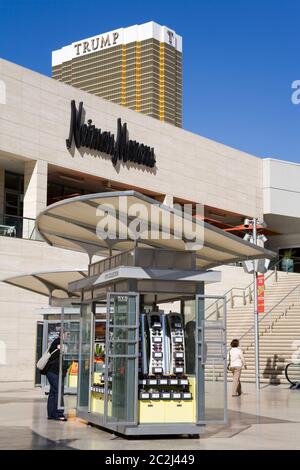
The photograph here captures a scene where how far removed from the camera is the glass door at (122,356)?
34.1 feet

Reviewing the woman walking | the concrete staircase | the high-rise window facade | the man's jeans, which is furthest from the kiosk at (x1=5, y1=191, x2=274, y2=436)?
the high-rise window facade

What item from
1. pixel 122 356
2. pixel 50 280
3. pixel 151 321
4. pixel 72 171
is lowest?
pixel 122 356

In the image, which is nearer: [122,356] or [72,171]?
[122,356]

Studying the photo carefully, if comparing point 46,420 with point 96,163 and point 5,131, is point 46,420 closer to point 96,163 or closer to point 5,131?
point 5,131

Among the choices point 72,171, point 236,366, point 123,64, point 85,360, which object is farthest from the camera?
point 123,64

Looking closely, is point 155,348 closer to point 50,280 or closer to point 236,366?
point 50,280

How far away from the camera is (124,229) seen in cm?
1125

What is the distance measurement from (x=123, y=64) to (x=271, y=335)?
160290 millimetres

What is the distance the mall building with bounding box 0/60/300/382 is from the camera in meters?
27.2

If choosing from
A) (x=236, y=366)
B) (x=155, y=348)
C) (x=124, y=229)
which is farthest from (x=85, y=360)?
(x=236, y=366)

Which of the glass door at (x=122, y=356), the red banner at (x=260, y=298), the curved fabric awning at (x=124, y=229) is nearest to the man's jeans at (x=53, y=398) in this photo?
the glass door at (x=122, y=356)

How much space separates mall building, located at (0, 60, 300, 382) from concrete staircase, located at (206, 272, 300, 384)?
6474mm

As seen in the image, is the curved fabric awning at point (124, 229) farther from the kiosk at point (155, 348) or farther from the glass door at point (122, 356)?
the glass door at point (122, 356)

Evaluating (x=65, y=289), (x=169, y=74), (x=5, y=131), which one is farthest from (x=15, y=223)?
(x=169, y=74)
